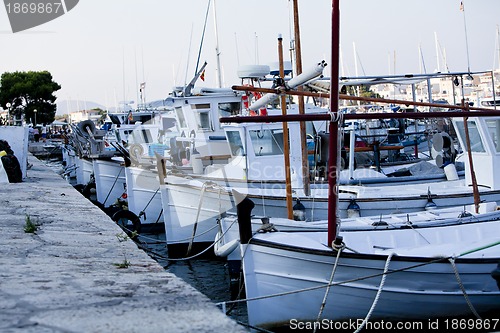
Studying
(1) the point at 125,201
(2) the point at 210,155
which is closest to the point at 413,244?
(2) the point at 210,155

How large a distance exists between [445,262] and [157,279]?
3.42 m

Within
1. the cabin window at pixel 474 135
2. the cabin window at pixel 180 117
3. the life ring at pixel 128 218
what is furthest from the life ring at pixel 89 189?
the cabin window at pixel 474 135

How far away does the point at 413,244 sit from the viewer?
30.3 ft

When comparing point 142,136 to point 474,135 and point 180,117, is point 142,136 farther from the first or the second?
point 474,135

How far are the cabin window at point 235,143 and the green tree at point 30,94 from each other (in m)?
63.1

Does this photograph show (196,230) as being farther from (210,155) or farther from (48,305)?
(48,305)

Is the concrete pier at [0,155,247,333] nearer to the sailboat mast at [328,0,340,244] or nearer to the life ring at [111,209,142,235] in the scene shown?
the sailboat mast at [328,0,340,244]

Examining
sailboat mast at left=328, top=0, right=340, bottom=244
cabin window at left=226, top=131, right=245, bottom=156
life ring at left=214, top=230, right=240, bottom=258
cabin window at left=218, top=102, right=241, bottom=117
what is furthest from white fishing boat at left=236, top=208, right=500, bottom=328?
cabin window at left=218, top=102, right=241, bottom=117

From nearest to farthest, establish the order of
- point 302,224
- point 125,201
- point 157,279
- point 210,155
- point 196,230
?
point 157,279 → point 302,224 → point 196,230 → point 210,155 → point 125,201

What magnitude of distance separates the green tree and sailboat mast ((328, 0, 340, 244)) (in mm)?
70523

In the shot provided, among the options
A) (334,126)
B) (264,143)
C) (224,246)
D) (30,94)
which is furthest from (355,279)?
(30,94)

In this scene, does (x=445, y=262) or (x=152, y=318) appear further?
(x=445, y=262)

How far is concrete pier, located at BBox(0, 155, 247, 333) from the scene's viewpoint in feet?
15.4

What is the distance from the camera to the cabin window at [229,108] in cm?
1898
